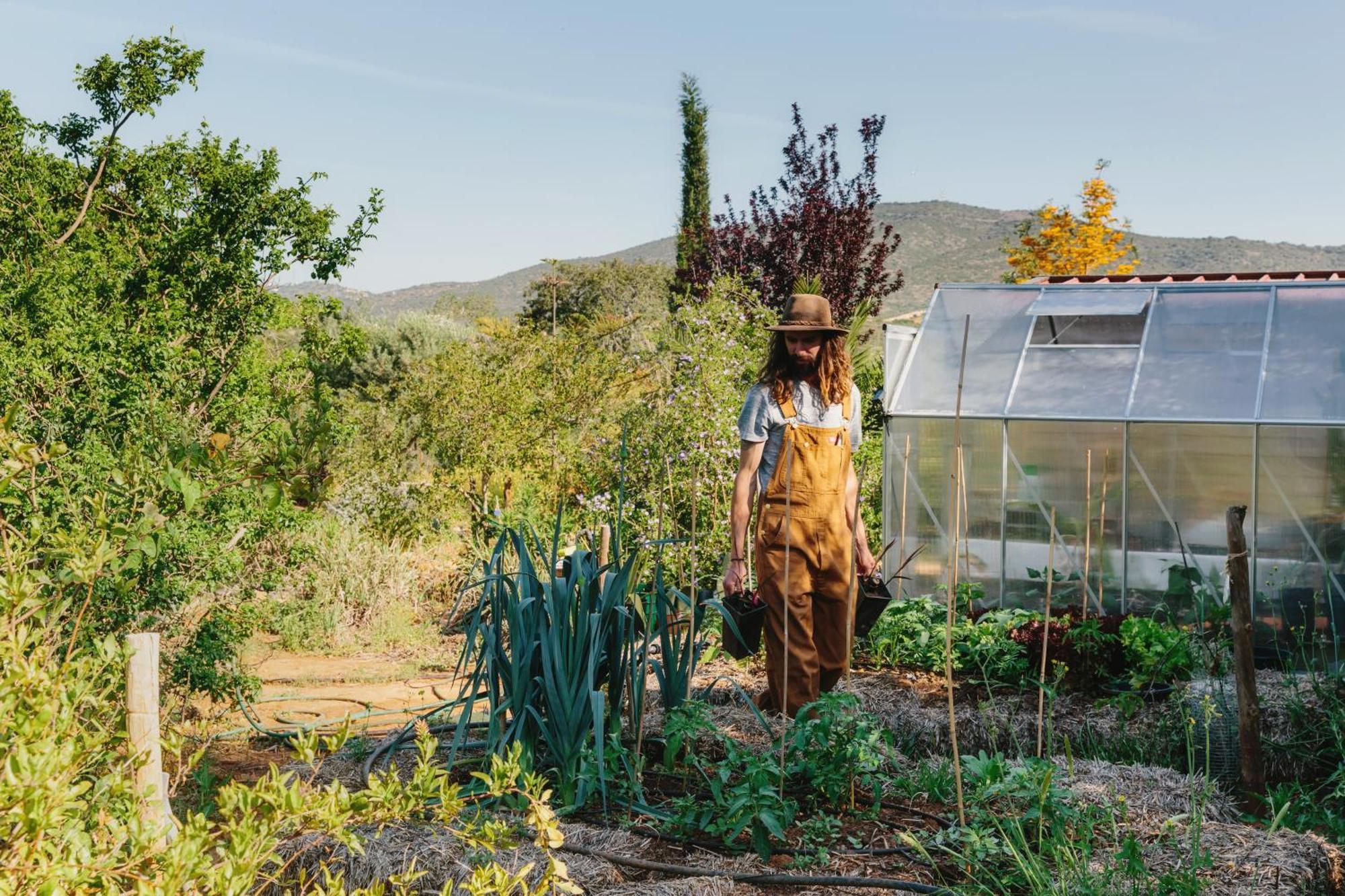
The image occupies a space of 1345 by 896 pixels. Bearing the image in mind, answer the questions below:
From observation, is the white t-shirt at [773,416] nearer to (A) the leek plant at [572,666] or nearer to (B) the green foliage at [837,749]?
(A) the leek plant at [572,666]

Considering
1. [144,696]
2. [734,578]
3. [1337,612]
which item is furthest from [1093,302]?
[144,696]

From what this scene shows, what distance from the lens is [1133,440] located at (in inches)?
248

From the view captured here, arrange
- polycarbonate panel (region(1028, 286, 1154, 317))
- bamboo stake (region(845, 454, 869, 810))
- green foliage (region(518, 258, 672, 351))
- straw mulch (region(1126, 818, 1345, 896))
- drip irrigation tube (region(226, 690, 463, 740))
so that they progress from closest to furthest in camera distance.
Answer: straw mulch (region(1126, 818, 1345, 896))
bamboo stake (region(845, 454, 869, 810))
drip irrigation tube (region(226, 690, 463, 740))
polycarbonate panel (region(1028, 286, 1154, 317))
green foliage (region(518, 258, 672, 351))

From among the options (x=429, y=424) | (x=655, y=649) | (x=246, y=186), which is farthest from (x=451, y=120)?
(x=655, y=649)

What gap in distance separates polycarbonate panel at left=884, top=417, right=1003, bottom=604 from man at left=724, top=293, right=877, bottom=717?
2.34 m

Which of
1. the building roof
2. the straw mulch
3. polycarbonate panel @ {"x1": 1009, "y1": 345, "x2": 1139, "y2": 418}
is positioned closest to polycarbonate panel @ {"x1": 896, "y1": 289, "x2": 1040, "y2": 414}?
the building roof

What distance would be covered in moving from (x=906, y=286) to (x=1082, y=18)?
1039 inches

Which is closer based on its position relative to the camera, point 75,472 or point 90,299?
point 75,472

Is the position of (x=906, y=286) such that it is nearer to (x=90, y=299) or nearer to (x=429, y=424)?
(x=429, y=424)

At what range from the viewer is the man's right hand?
164 inches

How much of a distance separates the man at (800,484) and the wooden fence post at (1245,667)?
4.34 ft

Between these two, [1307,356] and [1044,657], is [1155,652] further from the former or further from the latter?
[1307,356]

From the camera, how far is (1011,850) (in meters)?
2.87

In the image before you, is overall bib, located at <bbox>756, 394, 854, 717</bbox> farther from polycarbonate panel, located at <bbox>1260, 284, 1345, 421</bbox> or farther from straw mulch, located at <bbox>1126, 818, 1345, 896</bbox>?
polycarbonate panel, located at <bbox>1260, 284, 1345, 421</bbox>
